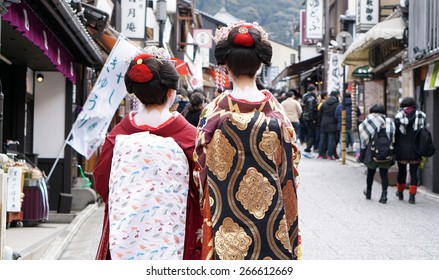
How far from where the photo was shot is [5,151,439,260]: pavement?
34.7 ft

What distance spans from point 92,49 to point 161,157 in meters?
9.48

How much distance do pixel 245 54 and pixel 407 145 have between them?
35.7 ft

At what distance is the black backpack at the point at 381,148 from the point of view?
1555 centimetres

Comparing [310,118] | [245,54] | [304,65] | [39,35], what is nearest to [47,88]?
[39,35]

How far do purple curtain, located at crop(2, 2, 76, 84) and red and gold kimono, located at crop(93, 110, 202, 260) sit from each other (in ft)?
11.9

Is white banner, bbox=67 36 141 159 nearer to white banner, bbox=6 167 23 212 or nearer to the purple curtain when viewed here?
the purple curtain

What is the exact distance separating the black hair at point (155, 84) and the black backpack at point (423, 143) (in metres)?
10.5

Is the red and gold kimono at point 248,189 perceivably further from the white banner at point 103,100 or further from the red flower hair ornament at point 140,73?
the white banner at point 103,100

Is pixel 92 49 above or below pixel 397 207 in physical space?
above

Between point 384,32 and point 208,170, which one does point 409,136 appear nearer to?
point 384,32

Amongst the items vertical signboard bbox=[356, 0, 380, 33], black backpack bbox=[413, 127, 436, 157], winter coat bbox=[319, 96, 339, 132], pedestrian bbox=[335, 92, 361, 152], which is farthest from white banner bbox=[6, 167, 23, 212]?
winter coat bbox=[319, 96, 339, 132]

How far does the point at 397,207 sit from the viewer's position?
15.3m

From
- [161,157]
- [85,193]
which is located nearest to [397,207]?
[85,193]

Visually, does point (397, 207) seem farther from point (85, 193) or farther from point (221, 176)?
point (221, 176)
